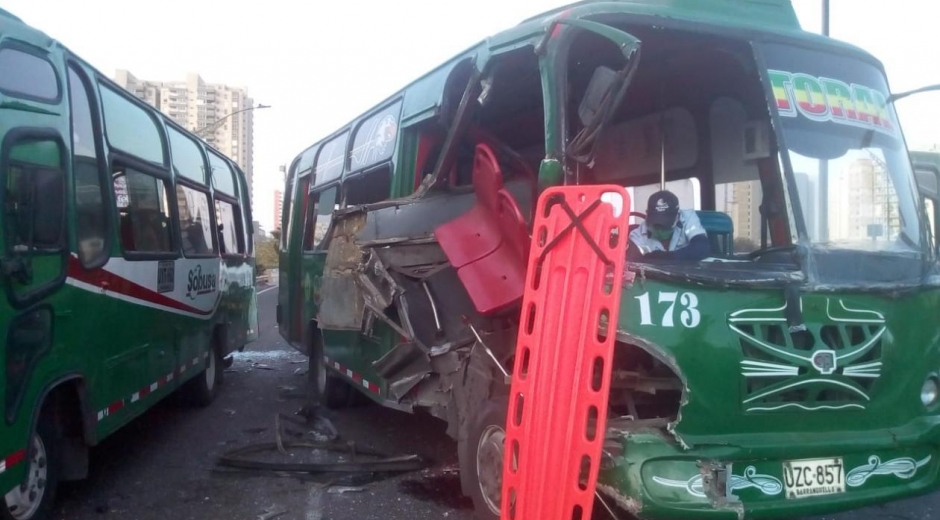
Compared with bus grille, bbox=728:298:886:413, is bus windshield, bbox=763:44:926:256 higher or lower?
higher

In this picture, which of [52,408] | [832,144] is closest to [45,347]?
[52,408]

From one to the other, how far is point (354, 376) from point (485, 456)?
285 centimetres

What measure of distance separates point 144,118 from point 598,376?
5.36m

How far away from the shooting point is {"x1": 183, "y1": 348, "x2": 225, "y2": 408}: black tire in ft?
29.2

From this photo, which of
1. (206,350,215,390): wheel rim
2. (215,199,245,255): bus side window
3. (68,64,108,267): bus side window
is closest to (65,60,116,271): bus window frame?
(68,64,108,267): bus side window

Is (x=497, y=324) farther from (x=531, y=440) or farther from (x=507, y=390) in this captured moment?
(x=531, y=440)

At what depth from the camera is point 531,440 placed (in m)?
3.80

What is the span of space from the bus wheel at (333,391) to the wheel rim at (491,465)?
415 cm

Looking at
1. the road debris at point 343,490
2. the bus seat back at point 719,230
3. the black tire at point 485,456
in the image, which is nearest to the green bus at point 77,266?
the road debris at point 343,490

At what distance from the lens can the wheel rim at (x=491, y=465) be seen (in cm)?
450

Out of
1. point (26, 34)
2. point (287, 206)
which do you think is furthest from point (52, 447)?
point (287, 206)

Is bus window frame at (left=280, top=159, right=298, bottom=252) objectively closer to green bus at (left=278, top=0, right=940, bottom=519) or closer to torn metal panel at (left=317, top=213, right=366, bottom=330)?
torn metal panel at (left=317, top=213, right=366, bottom=330)

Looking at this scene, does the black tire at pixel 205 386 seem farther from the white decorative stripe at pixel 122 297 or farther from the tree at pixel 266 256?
the tree at pixel 266 256

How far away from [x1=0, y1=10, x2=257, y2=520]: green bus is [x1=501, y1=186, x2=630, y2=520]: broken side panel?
8.54 ft
